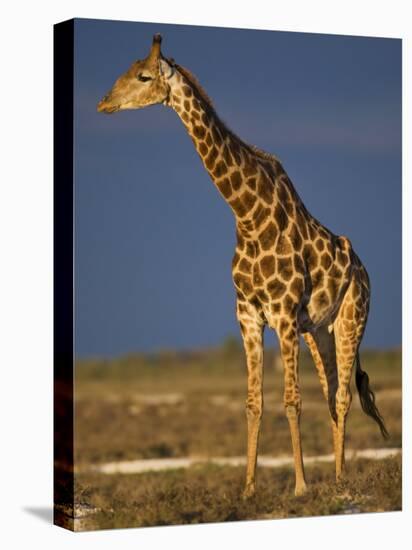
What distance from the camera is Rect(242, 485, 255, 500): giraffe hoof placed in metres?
11.4

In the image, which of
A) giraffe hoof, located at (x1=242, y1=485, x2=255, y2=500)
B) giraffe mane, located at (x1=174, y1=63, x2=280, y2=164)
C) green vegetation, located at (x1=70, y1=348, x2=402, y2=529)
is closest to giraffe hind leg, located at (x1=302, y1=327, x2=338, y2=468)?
green vegetation, located at (x1=70, y1=348, x2=402, y2=529)

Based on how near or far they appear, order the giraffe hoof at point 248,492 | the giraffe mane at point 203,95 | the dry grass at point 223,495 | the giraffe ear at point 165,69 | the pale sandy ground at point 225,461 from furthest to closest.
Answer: the pale sandy ground at point 225,461 → the giraffe hoof at point 248,492 → the giraffe mane at point 203,95 → the giraffe ear at point 165,69 → the dry grass at point 223,495

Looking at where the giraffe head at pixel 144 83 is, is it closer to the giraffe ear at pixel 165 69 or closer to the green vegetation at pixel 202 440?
the giraffe ear at pixel 165 69

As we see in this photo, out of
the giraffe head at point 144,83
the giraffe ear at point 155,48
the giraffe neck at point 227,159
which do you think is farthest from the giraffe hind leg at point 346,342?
the giraffe ear at point 155,48

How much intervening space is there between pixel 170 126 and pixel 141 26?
0.77m

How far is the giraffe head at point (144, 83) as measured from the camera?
36.1ft

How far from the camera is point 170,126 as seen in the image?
11.3 metres

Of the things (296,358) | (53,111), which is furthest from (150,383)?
(53,111)

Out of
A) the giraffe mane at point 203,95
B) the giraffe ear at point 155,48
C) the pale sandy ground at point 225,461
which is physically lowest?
the pale sandy ground at point 225,461

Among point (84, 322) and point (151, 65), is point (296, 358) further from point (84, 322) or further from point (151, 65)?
point (151, 65)

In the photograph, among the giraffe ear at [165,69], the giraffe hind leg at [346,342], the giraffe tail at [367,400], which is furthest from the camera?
the giraffe tail at [367,400]

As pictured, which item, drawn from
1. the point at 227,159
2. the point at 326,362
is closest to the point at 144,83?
the point at 227,159

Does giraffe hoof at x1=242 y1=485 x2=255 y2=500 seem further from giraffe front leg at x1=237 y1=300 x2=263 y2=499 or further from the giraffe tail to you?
the giraffe tail

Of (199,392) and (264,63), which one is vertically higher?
(264,63)
